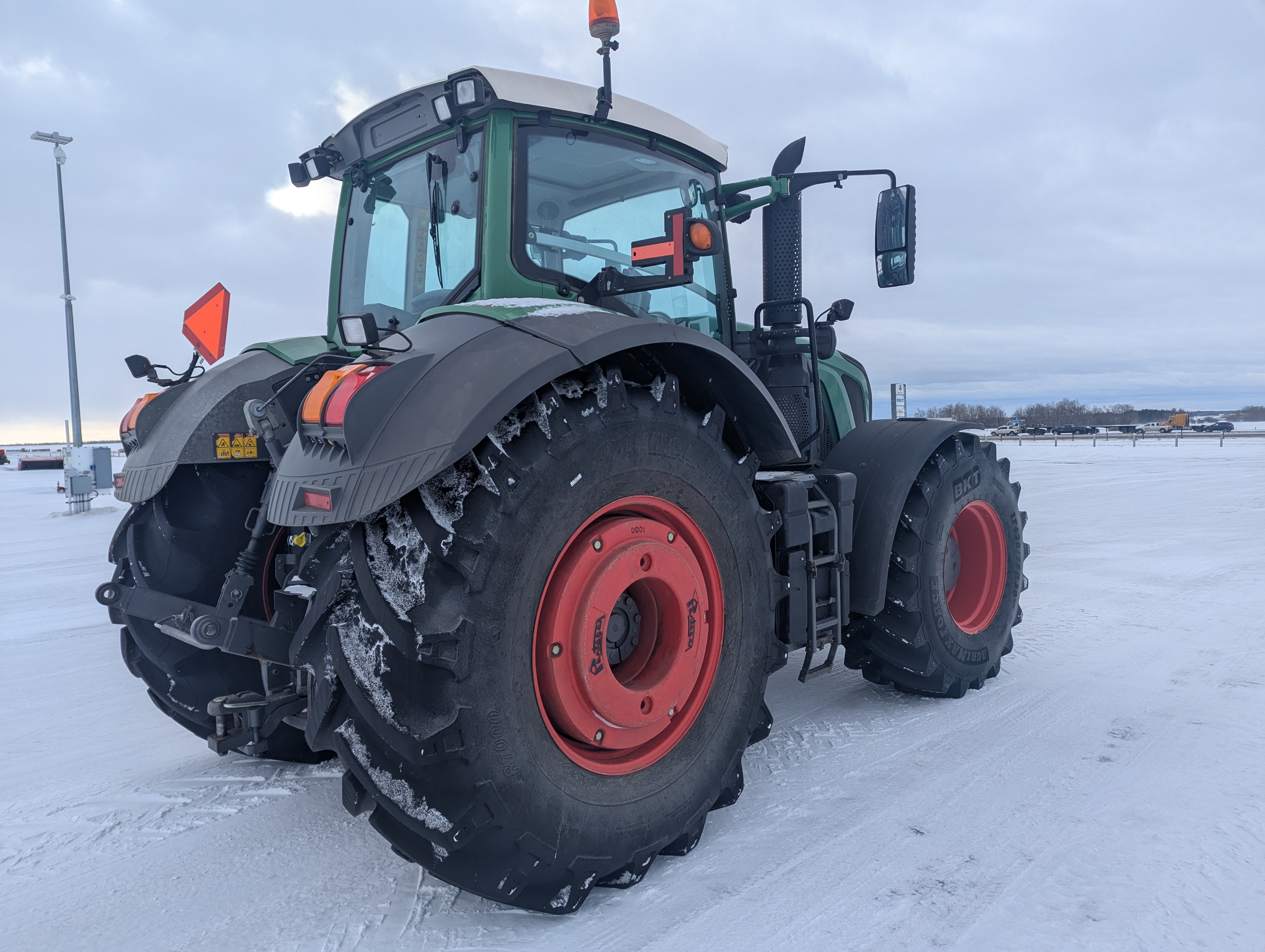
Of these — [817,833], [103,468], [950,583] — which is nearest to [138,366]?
[817,833]

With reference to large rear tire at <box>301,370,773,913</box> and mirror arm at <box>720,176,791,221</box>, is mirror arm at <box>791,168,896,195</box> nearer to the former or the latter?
mirror arm at <box>720,176,791,221</box>

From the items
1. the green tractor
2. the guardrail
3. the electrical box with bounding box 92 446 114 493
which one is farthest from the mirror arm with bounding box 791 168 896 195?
the guardrail

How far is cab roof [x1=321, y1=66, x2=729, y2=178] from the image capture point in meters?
2.68

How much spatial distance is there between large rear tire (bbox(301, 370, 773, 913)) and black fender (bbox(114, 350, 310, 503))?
0.83 meters

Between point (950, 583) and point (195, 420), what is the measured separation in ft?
11.2

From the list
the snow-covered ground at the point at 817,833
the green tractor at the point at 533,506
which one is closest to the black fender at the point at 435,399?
the green tractor at the point at 533,506

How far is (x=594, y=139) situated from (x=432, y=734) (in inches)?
84.8

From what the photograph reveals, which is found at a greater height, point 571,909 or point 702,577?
point 702,577

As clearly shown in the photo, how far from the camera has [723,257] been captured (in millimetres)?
3645

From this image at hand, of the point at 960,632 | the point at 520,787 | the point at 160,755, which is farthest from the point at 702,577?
the point at 160,755

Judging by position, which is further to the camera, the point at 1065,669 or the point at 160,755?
the point at 1065,669

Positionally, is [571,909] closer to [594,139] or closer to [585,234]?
[585,234]

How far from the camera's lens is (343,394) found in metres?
1.91

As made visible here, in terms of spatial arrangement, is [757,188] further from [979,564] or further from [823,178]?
[979,564]
